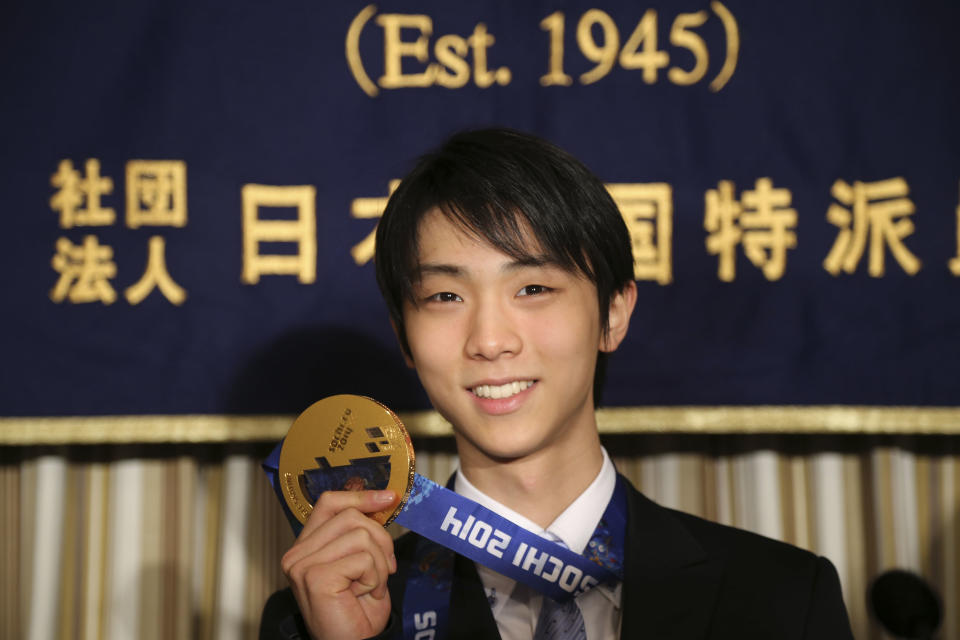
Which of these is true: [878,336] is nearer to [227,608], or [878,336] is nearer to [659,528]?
[659,528]

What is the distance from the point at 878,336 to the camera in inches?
61.1

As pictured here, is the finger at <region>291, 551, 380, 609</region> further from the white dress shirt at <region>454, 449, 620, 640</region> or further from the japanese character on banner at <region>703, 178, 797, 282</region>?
the japanese character on banner at <region>703, 178, 797, 282</region>

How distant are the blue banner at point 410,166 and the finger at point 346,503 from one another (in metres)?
0.66

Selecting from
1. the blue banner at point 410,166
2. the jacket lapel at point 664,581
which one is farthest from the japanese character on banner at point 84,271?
the jacket lapel at point 664,581

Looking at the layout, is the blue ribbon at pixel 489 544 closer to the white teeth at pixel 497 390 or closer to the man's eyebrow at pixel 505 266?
the white teeth at pixel 497 390

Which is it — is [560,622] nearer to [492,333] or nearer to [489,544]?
[489,544]

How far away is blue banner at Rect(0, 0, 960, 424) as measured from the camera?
1551mm

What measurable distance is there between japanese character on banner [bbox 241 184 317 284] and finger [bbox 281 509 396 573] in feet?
2.53

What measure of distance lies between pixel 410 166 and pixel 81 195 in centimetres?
60

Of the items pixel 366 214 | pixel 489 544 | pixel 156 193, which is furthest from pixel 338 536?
pixel 156 193

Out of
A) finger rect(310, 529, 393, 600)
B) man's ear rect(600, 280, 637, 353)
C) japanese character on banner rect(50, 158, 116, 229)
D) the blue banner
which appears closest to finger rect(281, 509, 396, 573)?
finger rect(310, 529, 393, 600)

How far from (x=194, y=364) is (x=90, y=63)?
1.93 feet

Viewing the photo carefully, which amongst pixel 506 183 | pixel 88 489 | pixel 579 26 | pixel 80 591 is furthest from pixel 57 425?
Result: pixel 579 26

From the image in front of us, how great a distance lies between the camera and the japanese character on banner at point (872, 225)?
1.55 m
